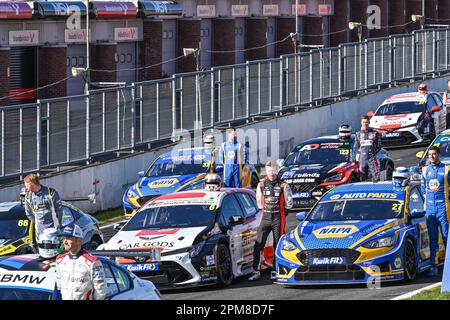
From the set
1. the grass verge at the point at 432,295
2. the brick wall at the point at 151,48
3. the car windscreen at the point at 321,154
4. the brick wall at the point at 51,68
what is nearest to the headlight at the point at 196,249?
the grass verge at the point at 432,295

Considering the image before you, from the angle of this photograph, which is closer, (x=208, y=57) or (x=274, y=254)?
(x=274, y=254)

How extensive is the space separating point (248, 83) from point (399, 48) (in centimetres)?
1135

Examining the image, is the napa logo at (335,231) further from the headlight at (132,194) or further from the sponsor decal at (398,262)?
the headlight at (132,194)

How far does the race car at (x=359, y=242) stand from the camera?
17.4m

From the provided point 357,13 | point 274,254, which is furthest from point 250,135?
point 357,13

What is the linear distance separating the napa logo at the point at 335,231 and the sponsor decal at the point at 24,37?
26.0 metres

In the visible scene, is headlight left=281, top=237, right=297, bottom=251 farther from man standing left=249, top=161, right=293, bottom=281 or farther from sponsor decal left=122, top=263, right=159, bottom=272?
sponsor decal left=122, top=263, right=159, bottom=272

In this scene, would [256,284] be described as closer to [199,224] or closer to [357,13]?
[199,224]

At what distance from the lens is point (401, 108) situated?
35750mm

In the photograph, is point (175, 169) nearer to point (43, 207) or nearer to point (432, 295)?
point (43, 207)

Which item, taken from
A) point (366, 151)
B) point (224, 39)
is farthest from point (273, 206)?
point (224, 39)

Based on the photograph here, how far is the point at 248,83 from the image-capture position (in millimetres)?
35281
